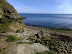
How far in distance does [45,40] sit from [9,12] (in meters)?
14.7

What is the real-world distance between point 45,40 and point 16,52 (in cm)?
959

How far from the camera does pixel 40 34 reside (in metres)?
17.8

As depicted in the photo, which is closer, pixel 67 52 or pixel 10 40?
pixel 10 40

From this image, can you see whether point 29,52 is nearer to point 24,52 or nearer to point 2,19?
point 24,52

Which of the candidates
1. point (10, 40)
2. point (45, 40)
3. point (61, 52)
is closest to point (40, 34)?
point (45, 40)

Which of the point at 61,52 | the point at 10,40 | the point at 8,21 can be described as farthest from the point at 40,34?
the point at 8,21

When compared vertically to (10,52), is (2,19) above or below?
above

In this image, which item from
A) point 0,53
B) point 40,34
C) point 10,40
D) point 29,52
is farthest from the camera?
point 40,34

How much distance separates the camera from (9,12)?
1961 cm

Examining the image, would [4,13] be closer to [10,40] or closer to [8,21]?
[8,21]

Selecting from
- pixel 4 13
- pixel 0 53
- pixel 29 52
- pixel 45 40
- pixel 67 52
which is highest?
pixel 4 13

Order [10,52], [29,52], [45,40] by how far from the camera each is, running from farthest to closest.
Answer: [45,40] → [29,52] → [10,52]

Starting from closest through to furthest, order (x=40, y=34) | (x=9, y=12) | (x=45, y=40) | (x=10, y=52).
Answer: (x=10, y=52), (x=45, y=40), (x=40, y=34), (x=9, y=12)

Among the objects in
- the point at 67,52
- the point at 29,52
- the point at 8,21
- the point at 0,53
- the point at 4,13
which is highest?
the point at 4,13
